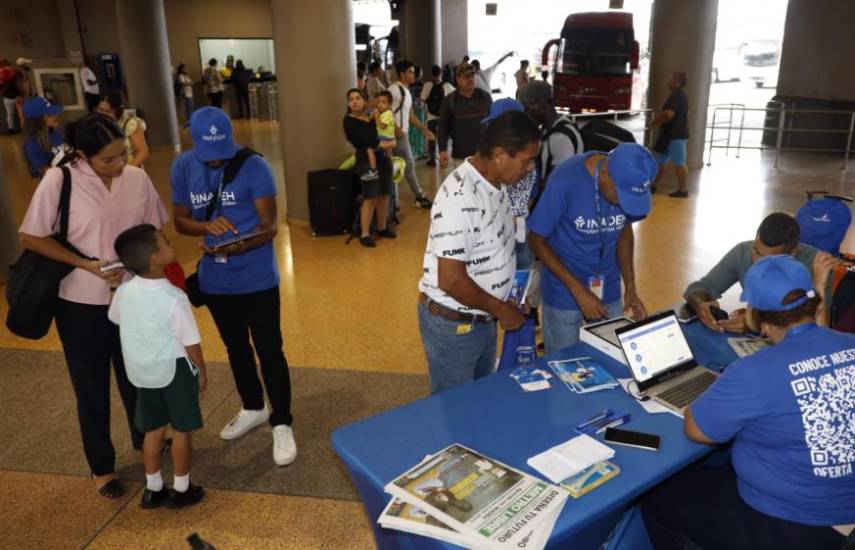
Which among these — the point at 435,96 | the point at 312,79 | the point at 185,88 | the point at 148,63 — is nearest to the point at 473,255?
the point at 312,79

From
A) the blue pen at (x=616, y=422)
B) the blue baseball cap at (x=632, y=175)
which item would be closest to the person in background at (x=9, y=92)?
the blue baseball cap at (x=632, y=175)

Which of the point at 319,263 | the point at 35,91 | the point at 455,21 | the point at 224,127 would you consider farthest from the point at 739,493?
the point at 455,21

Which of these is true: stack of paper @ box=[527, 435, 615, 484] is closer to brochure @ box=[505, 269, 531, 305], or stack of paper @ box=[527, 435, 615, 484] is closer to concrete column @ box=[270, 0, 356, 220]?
brochure @ box=[505, 269, 531, 305]

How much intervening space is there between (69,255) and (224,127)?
2.71ft

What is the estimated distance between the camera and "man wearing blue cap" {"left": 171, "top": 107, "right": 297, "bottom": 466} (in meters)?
2.96

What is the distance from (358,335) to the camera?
4.77 metres

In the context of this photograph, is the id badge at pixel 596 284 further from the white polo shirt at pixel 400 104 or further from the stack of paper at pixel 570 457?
the white polo shirt at pixel 400 104

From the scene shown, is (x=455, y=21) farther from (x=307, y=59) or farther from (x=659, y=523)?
(x=659, y=523)

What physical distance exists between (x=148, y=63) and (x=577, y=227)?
12562 mm

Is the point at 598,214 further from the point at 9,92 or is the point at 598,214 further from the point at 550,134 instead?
the point at 9,92

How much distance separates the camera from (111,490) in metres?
3.04

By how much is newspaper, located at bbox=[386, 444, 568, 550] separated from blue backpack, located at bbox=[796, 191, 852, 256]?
213 centimetres

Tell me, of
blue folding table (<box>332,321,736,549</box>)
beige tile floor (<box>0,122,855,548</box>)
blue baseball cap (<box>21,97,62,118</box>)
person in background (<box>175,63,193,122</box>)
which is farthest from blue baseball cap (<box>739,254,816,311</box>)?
person in background (<box>175,63,193,122</box>)

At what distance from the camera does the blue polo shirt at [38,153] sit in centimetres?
450
